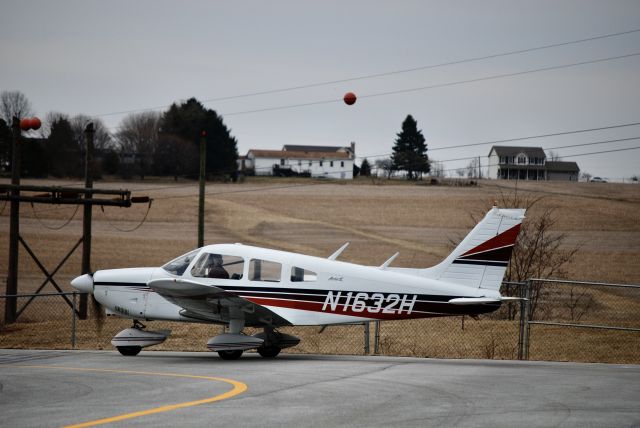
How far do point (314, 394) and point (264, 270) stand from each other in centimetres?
654

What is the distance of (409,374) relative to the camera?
14742mm

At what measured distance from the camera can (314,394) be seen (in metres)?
12.0

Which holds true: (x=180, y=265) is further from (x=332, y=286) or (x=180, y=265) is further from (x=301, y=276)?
(x=332, y=286)

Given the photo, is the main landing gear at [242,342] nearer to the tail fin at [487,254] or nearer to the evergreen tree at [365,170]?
the tail fin at [487,254]

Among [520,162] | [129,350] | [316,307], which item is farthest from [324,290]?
[520,162]

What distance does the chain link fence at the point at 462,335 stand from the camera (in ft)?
72.6

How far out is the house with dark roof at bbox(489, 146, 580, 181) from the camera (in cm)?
11381

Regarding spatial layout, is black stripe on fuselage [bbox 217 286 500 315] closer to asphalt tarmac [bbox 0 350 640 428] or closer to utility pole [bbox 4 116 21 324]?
asphalt tarmac [bbox 0 350 640 428]

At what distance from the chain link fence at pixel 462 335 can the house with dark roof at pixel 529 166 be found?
8486cm

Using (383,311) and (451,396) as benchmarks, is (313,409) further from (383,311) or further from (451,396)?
(383,311)

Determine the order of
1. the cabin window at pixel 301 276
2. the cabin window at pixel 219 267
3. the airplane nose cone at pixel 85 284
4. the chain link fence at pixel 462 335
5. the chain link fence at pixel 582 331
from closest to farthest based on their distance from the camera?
the cabin window at pixel 301 276
the cabin window at pixel 219 267
the airplane nose cone at pixel 85 284
the chain link fence at pixel 582 331
the chain link fence at pixel 462 335

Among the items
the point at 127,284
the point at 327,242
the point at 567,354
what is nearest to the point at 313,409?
the point at 127,284

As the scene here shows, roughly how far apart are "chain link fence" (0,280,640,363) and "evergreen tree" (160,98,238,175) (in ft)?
207

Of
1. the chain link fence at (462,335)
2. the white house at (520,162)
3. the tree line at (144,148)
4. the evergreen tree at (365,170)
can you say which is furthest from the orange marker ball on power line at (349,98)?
the white house at (520,162)
